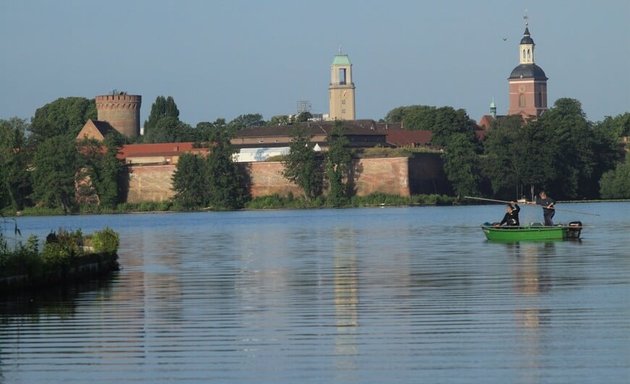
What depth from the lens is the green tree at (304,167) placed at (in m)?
95.8

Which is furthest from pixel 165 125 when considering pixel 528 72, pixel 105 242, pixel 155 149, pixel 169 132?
pixel 105 242

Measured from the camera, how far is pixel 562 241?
36594 millimetres

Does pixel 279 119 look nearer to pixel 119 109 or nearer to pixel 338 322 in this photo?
pixel 119 109

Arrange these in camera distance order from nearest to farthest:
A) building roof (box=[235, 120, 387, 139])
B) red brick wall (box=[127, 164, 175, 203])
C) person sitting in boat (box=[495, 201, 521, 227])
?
person sitting in boat (box=[495, 201, 521, 227]) → red brick wall (box=[127, 164, 175, 203]) → building roof (box=[235, 120, 387, 139])

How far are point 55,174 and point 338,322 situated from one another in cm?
7841

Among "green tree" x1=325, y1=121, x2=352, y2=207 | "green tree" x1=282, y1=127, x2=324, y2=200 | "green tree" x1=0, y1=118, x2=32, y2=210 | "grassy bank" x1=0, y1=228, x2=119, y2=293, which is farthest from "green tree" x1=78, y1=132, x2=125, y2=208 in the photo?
"grassy bank" x1=0, y1=228, x2=119, y2=293

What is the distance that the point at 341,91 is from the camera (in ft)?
564

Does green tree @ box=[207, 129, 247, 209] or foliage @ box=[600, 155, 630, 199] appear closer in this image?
green tree @ box=[207, 129, 247, 209]

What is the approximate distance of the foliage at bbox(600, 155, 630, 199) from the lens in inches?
3770

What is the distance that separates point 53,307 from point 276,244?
20.7 m

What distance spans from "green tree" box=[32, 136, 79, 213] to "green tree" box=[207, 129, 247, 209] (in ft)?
28.9

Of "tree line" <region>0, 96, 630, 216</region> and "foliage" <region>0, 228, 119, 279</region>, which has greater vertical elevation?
"tree line" <region>0, 96, 630, 216</region>

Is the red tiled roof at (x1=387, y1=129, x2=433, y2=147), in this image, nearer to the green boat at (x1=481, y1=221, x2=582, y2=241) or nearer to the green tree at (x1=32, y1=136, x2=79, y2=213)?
the green tree at (x1=32, y1=136, x2=79, y2=213)

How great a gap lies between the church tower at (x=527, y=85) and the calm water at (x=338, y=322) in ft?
397
